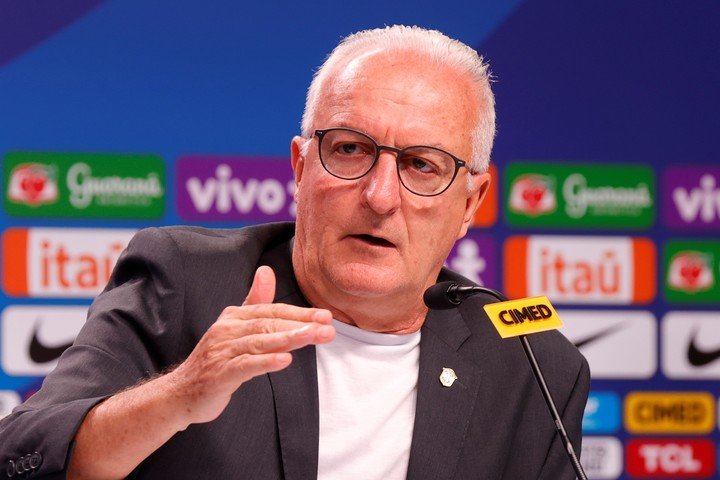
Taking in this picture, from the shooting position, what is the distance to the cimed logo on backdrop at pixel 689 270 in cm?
418

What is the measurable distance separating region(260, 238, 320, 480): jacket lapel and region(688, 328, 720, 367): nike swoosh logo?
252 cm

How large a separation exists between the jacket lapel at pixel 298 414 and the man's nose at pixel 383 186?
0.36 metres

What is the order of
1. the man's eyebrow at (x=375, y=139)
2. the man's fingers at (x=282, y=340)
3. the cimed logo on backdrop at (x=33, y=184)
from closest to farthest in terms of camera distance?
the man's fingers at (x=282, y=340), the man's eyebrow at (x=375, y=139), the cimed logo on backdrop at (x=33, y=184)

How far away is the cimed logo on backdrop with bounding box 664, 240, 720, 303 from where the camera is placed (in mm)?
4184

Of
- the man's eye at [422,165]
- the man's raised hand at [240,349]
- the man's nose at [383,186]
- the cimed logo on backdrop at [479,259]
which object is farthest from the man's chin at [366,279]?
the cimed logo on backdrop at [479,259]

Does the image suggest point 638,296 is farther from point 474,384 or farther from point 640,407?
point 474,384

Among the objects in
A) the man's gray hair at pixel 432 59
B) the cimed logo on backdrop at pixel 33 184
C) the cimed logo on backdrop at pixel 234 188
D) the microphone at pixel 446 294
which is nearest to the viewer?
the microphone at pixel 446 294

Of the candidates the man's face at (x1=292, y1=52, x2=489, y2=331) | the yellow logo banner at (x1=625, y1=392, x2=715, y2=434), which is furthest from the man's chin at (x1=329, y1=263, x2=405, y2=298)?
the yellow logo banner at (x1=625, y1=392, x2=715, y2=434)

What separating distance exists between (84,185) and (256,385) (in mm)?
2043

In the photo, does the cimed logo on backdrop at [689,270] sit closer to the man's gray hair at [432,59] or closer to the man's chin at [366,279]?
the man's gray hair at [432,59]

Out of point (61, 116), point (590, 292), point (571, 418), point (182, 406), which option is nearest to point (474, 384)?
point (571, 418)

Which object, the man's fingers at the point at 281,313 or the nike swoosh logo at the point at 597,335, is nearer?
the man's fingers at the point at 281,313

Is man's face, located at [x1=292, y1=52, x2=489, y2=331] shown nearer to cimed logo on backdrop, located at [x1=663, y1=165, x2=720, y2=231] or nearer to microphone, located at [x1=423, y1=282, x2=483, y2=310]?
microphone, located at [x1=423, y1=282, x2=483, y2=310]

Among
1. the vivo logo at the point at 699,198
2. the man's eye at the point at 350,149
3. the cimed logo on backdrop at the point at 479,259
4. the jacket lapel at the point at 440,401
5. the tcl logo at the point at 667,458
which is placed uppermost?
the man's eye at the point at 350,149
